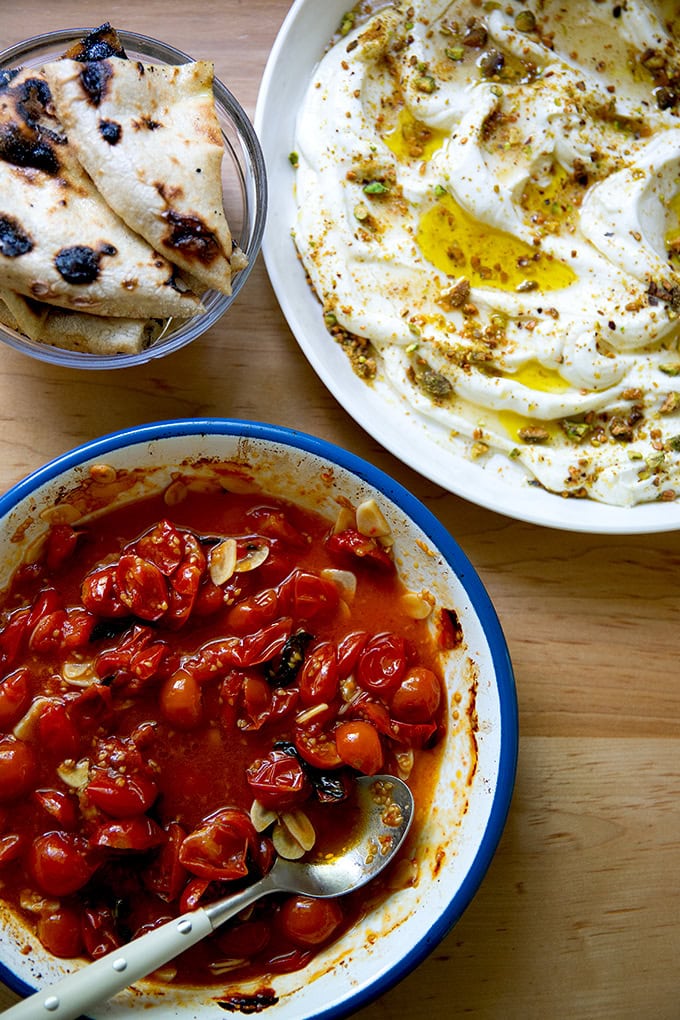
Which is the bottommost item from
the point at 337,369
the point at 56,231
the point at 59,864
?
the point at 59,864

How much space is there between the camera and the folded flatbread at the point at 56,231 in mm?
1924

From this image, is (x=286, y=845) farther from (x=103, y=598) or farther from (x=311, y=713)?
(x=103, y=598)

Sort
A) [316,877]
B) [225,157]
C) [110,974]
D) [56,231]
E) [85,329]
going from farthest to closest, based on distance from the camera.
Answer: [225,157], [316,877], [85,329], [56,231], [110,974]

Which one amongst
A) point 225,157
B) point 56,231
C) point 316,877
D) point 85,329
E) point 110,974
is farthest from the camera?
point 225,157

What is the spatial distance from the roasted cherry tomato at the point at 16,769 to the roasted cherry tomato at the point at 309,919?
2.23ft

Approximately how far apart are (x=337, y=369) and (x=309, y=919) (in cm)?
134

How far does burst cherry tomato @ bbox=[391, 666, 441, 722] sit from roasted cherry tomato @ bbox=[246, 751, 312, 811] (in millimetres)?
274

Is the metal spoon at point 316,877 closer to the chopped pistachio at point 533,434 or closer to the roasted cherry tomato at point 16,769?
the roasted cherry tomato at point 16,769

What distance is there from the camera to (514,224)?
239cm

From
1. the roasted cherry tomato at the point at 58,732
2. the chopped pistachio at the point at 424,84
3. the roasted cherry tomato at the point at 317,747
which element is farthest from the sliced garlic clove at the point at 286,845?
the chopped pistachio at the point at 424,84

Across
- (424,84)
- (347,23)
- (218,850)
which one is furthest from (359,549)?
(347,23)

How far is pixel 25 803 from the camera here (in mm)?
2125

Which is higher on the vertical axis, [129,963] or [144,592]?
[144,592]

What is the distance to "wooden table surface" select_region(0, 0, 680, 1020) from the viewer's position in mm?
2348
